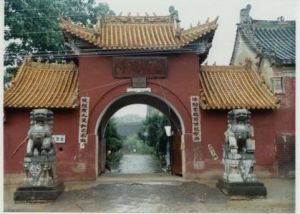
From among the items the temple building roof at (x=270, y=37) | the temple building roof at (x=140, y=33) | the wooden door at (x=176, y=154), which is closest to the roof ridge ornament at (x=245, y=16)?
the temple building roof at (x=270, y=37)

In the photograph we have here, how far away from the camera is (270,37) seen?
18750 mm

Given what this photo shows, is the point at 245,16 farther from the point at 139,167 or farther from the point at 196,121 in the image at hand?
the point at 139,167

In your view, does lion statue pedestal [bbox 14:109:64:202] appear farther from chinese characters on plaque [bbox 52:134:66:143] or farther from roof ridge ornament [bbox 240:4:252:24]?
roof ridge ornament [bbox 240:4:252:24]

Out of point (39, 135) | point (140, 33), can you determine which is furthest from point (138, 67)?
point (39, 135)

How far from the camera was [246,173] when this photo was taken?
38.9ft

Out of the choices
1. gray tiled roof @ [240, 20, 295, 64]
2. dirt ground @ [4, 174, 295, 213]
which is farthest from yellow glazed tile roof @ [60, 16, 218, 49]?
dirt ground @ [4, 174, 295, 213]

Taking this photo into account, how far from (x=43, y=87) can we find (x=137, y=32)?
13.4 ft

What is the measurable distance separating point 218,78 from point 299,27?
25.8 ft

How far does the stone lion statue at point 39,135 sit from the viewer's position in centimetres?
1176

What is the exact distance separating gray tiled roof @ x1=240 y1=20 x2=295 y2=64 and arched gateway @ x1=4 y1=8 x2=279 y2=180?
164 centimetres

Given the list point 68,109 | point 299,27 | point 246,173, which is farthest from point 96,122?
point 299,27

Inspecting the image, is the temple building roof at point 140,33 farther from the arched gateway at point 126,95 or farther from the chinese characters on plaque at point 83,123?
the chinese characters on plaque at point 83,123

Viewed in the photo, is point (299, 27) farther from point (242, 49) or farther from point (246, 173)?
point (242, 49)

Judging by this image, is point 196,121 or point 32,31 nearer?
point 196,121
